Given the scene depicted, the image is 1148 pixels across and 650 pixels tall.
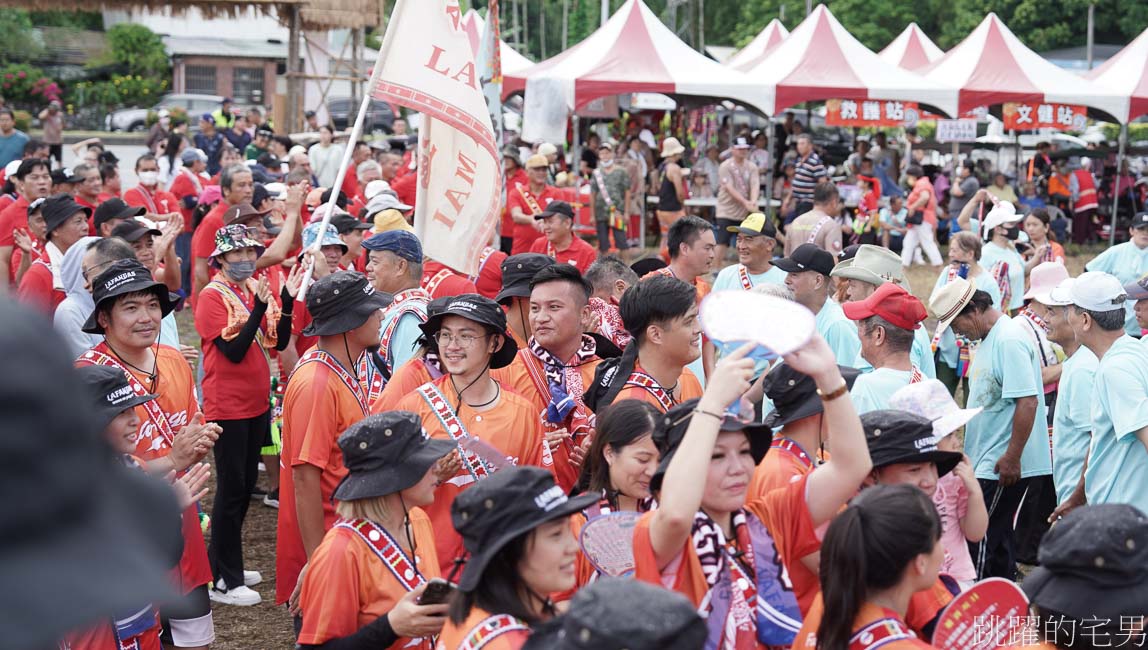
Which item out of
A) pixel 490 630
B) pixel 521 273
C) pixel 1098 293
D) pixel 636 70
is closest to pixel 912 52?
pixel 636 70

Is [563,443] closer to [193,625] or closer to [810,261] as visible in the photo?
[193,625]

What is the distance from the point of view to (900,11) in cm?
5422

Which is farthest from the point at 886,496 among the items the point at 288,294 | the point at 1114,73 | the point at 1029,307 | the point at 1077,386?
the point at 1114,73

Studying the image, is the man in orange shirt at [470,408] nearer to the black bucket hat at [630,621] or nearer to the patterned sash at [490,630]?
the patterned sash at [490,630]

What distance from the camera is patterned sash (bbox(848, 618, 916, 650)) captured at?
2752 mm

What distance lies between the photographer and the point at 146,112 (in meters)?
41.3

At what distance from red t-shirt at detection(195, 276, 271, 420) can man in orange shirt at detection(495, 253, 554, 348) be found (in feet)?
5.32

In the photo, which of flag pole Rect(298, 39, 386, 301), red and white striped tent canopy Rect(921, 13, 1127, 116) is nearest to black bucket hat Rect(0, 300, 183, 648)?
flag pole Rect(298, 39, 386, 301)

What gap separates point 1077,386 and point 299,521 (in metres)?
3.92

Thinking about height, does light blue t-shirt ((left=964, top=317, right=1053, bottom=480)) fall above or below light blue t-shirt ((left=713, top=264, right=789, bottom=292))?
below

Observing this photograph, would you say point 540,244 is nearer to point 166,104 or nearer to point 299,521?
point 299,521

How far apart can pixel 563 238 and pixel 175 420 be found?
4.58 meters

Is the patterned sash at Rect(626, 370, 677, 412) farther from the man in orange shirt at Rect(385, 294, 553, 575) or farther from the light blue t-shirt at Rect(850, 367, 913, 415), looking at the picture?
the light blue t-shirt at Rect(850, 367, 913, 415)

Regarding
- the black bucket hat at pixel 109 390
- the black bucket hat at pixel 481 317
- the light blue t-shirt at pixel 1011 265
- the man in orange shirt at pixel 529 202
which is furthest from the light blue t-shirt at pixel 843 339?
the man in orange shirt at pixel 529 202
